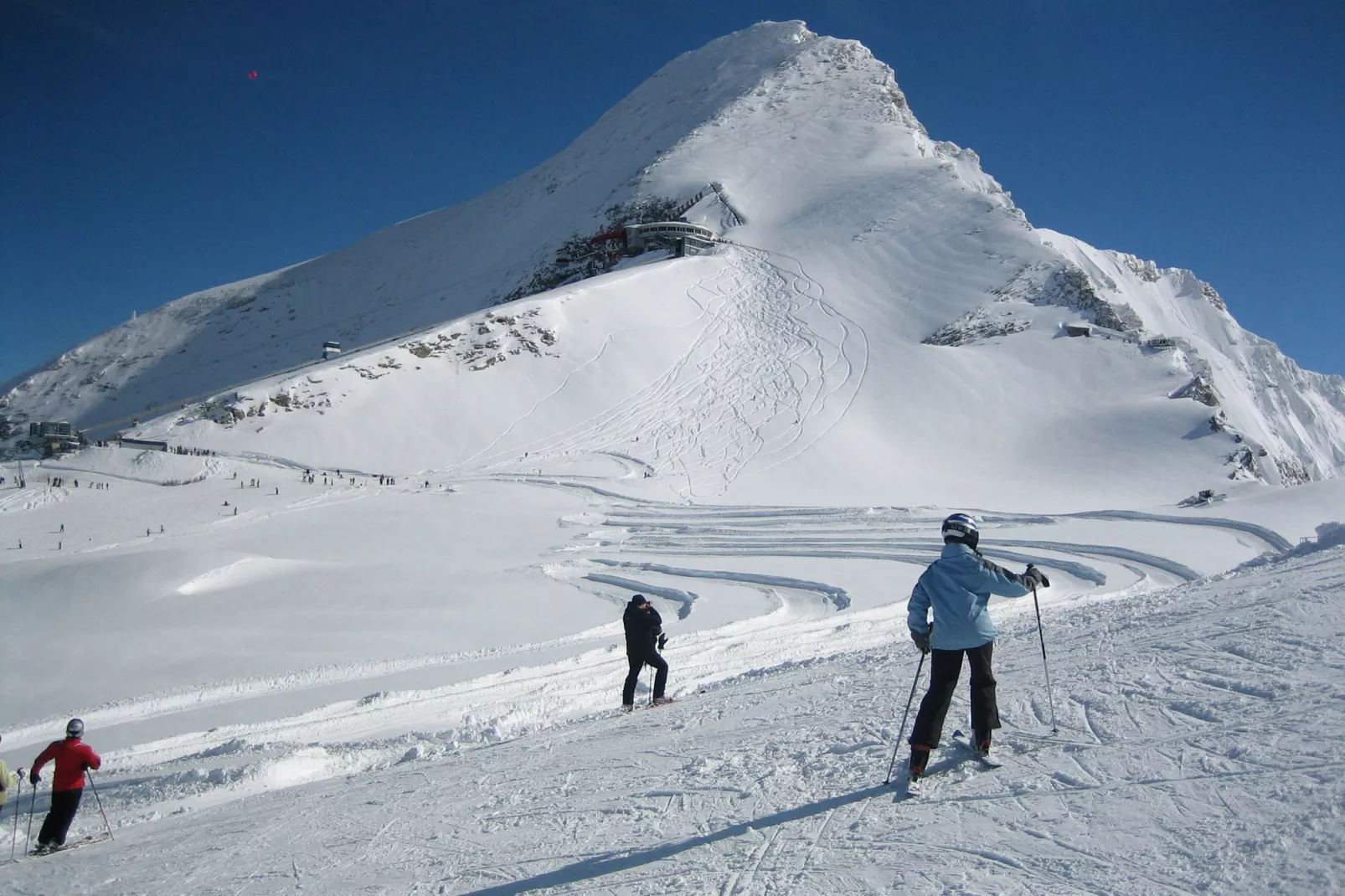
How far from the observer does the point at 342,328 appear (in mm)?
78625

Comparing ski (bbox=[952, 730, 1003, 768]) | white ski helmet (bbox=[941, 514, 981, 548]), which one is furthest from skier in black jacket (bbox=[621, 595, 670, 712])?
white ski helmet (bbox=[941, 514, 981, 548])

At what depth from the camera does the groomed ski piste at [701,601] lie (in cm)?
402

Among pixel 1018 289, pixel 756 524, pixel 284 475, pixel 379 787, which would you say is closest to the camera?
pixel 379 787

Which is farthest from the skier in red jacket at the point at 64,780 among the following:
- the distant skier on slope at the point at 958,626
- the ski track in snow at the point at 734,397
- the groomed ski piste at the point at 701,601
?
the ski track in snow at the point at 734,397

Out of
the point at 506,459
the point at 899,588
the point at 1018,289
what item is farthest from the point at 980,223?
the point at 899,588

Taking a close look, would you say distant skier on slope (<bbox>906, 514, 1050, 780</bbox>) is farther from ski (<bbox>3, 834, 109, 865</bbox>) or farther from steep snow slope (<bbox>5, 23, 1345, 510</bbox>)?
steep snow slope (<bbox>5, 23, 1345, 510</bbox>)

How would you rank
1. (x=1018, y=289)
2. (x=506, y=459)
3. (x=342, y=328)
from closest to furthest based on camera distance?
(x=506, y=459), (x=1018, y=289), (x=342, y=328)

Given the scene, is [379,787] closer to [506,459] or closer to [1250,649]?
[1250,649]

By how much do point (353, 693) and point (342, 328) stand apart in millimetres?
74193

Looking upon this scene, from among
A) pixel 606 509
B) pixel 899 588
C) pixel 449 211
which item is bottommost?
pixel 899 588

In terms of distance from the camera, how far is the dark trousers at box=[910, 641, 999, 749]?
4.42 meters

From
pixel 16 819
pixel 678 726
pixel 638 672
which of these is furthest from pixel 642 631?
pixel 16 819

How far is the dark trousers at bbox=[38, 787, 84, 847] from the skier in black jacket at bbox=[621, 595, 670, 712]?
446cm

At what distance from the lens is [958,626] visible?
4508mm
